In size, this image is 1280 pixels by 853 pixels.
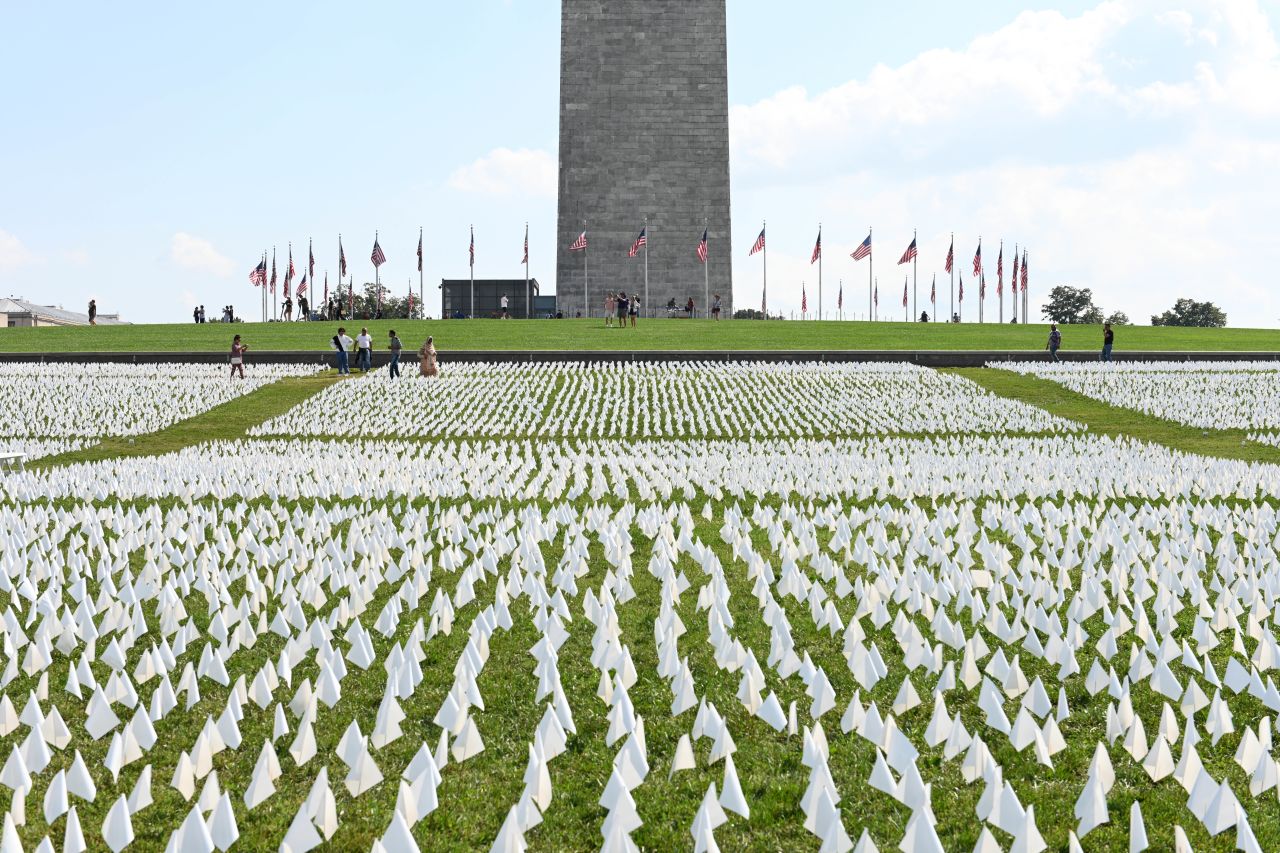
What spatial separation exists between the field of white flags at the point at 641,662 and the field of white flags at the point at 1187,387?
29.6 feet

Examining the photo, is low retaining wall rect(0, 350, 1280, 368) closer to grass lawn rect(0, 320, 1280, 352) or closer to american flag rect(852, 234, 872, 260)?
grass lawn rect(0, 320, 1280, 352)

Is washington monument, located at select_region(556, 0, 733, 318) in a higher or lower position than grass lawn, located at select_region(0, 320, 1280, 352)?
higher

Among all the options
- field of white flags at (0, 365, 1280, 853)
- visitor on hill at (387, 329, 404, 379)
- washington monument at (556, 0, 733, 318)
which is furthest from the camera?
washington monument at (556, 0, 733, 318)

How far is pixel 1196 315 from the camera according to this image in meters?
95.8

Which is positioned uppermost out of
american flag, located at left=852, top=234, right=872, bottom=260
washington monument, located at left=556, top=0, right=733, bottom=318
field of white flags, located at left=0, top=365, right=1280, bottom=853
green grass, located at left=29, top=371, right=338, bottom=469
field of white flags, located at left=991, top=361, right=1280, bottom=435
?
washington monument, located at left=556, top=0, right=733, bottom=318

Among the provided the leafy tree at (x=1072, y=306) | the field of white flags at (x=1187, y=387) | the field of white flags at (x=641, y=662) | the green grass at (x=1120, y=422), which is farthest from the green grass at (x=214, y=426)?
the leafy tree at (x=1072, y=306)

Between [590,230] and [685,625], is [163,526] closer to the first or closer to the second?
[685,625]

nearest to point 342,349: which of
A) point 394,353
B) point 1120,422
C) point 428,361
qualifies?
point 394,353

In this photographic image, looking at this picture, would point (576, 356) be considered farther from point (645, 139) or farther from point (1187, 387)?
point (645, 139)

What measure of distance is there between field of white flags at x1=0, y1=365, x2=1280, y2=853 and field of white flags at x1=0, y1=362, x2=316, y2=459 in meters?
6.86

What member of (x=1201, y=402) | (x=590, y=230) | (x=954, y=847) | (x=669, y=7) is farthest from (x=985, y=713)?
(x=669, y=7)

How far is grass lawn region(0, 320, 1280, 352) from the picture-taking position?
41.0 m

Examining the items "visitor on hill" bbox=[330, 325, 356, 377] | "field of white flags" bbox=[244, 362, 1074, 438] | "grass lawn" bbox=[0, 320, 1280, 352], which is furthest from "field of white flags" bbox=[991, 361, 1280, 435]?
"visitor on hill" bbox=[330, 325, 356, 377]

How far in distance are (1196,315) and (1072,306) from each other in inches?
422
